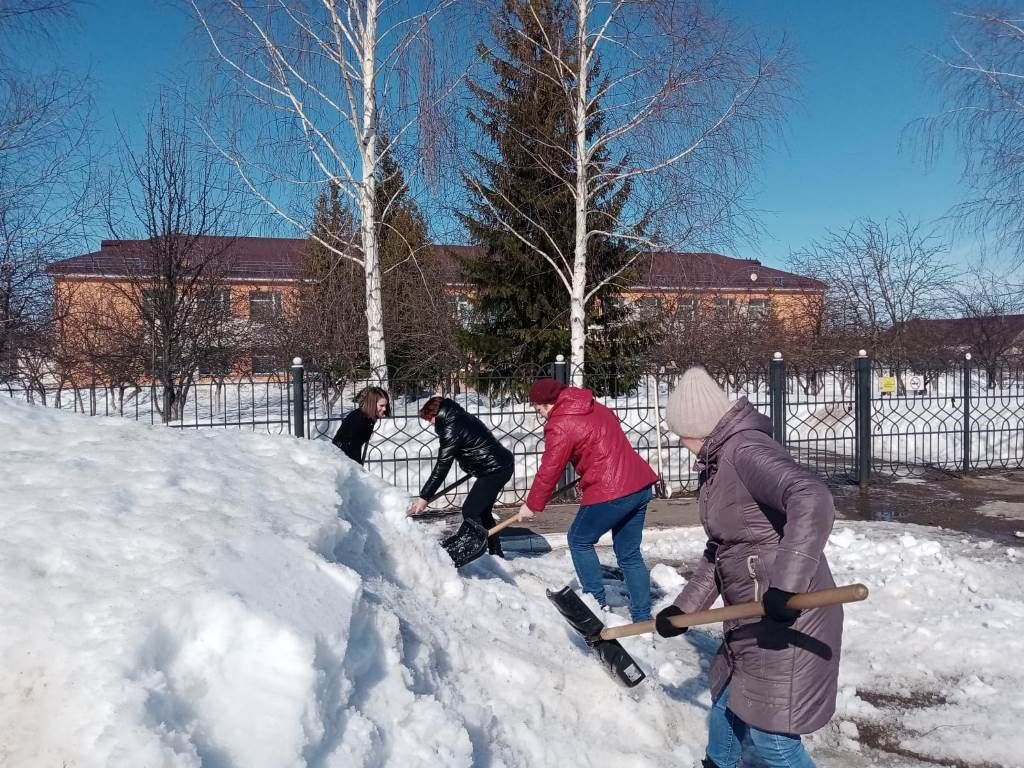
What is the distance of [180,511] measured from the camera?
2.70 m

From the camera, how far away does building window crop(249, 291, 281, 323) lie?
60.2 ft

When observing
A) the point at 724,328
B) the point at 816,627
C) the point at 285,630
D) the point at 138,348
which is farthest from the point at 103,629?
the point at 724,328

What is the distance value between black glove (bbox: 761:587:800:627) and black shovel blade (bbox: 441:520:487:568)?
2.20 metres

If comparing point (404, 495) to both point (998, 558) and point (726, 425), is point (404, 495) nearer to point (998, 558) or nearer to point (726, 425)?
point (726, 425)

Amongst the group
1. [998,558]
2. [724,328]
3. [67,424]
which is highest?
[724,328]

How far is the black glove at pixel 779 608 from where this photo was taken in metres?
2.16

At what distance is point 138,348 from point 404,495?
8.43 meters

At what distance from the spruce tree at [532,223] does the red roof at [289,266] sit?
0.90 metres

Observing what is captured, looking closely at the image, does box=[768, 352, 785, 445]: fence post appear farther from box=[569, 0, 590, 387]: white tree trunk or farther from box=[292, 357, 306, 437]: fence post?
box=[292, 357, 306, 437]: fence post

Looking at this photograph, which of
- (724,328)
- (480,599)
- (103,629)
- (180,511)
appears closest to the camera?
(103,629)

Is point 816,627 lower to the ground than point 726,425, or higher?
lower

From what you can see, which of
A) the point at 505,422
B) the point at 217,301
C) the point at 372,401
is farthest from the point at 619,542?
the point at 217,301

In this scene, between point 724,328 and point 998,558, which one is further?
point 724,328

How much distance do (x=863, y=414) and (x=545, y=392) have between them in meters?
6.79
